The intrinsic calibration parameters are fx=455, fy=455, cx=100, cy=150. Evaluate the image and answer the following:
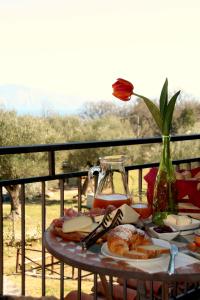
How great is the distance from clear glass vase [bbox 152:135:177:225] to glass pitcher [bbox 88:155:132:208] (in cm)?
10

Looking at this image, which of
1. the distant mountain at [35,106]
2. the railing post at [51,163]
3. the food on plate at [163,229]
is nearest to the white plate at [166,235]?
the food on plate at [163,229]

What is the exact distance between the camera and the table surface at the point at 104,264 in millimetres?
992

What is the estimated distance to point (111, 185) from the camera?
1.43m

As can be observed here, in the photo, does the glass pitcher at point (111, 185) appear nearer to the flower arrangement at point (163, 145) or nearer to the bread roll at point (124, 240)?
the flower arrangement at point (163, 145)

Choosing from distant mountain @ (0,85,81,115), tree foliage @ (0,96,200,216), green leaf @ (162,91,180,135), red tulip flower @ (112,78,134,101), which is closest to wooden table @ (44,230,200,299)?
green leaf @ (162,91,180,135)

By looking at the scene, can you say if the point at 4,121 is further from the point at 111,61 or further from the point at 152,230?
the point at 152,230

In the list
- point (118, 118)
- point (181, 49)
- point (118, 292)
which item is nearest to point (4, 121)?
point (118, 118)

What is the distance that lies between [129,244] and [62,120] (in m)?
22.5

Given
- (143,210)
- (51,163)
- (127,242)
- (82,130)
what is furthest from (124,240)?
(82,130)

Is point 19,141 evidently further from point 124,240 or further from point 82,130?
point 124,240

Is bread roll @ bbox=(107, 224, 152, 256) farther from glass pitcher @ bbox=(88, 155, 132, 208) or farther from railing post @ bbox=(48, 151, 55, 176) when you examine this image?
railing post @ bbox=(48, 151, 55, 176)

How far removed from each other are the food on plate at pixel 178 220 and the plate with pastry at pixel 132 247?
0.52 ft

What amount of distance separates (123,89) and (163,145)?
21 centimetres

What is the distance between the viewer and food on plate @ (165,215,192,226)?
4.28ft
